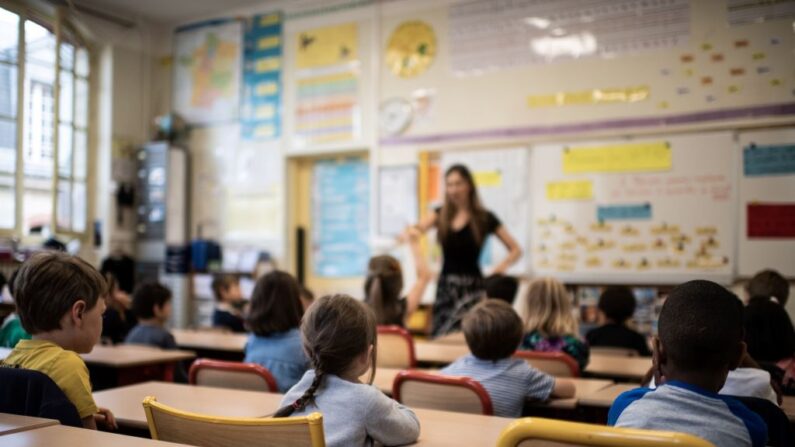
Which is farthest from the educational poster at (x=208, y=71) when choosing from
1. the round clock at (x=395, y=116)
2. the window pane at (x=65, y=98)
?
the window pane at (x=65, y=98)

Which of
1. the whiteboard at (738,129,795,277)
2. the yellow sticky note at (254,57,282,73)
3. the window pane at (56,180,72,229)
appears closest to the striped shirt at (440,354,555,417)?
the whiteboard at (738,129,795,277)

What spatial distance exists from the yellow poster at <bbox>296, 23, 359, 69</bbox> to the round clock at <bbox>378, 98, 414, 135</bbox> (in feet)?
2.08

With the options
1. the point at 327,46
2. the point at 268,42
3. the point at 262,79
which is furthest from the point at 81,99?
the point at 327,46

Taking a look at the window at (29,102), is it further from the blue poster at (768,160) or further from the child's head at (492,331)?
the blue poster at (768,160)

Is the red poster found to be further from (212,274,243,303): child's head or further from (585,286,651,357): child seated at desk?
(212,274,243,303): child's head

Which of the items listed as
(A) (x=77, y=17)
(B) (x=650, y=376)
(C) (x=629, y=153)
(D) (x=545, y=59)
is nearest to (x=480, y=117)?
(D) (x=545, y=59)

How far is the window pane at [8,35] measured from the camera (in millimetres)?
2111

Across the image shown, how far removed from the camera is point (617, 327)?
13.1 feet

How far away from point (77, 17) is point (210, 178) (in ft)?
17.8

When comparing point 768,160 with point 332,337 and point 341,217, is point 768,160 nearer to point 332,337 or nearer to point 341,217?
point 341,217

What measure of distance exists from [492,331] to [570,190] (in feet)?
11.9

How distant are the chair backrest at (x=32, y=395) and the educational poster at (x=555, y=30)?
4.98 meters

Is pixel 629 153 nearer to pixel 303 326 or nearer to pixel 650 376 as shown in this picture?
pixel 650 376

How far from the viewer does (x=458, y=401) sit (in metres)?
2.36
